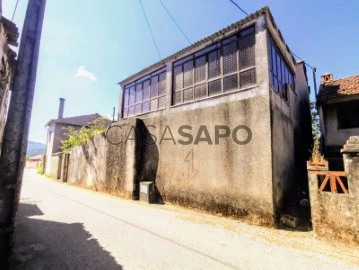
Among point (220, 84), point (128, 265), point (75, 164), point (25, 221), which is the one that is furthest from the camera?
point (75, 164)

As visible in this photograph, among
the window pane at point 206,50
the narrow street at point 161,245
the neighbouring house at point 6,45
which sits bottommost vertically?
the narrow street at point 161,245

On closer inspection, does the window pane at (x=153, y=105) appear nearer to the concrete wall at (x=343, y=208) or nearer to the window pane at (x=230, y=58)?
the window pane at (x=230, y=58)

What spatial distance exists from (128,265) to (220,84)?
7016mm

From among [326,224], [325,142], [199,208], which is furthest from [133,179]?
→ [325,142]

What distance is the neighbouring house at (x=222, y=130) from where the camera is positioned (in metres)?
6.98

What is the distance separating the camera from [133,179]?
34.2ft

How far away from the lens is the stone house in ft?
22.9

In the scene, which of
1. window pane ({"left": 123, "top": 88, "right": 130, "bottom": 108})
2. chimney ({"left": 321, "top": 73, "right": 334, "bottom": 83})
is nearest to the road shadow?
window pane ({"left": 123, "top": 88, "right": 130, "bottom": 108})

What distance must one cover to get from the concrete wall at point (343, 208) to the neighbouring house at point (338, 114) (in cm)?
568

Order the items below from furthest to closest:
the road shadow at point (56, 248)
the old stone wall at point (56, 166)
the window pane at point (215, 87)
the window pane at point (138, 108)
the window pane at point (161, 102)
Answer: the old stone wall at point (56, 166) < the window pane at point (138, 108) < the window pane at point (161, 102) < the window pane at point (215, 87) < the road shadow at point (56, 248)

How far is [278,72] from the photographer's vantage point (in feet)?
28.7

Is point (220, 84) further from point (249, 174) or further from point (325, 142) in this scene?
point (325, 142)

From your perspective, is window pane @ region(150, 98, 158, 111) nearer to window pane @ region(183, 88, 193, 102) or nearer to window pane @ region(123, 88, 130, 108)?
window pane @ region(183, 88, 193, 102)

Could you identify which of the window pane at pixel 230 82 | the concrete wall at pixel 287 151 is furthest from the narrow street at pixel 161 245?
the window pane at pixel 230 82
